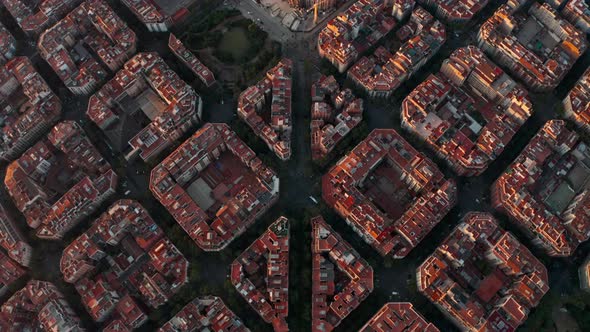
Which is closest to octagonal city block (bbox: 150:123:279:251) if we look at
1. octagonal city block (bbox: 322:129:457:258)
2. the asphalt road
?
the asphalt road

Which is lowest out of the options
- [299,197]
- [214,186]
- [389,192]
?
[214,186]

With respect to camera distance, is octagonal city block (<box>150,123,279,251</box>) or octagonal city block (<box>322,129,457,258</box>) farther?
octagonal city block (<box>150,123,279,251</box>)

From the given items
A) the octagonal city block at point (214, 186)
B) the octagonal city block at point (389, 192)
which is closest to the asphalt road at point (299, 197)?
the octagonal city block at point (214, 186)

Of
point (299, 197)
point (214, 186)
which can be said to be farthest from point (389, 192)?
point (214, 186)

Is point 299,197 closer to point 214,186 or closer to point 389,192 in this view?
point 214,186

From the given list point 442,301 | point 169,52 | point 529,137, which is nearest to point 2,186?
point 169,52

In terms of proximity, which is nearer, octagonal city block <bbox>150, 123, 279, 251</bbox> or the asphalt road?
the asphalt road

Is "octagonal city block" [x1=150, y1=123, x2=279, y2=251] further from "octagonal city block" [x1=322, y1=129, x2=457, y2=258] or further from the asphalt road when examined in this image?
"octagonal city block" [x1=322, y1=129, x2=457, y2=258]

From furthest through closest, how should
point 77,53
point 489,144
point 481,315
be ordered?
1. point 77,53
2. point 489,144
3. point 481,315

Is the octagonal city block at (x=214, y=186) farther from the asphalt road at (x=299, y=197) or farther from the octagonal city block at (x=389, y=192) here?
the octagonal city block at (x=389, y=192)

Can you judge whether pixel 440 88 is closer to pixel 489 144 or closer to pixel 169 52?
pixel 489 144

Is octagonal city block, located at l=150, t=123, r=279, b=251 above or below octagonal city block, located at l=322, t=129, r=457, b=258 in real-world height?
below
